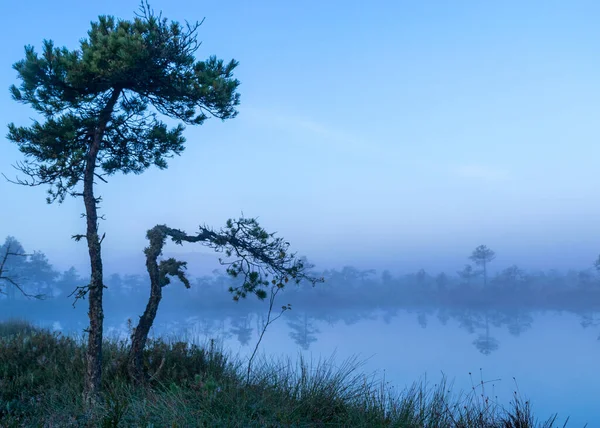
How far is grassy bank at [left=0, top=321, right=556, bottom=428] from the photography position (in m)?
6.00

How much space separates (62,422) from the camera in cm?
608

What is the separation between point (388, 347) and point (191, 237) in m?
41.3

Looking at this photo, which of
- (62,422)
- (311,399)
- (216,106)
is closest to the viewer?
(62,422)

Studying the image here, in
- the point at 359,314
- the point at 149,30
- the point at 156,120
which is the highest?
the point at 149,30

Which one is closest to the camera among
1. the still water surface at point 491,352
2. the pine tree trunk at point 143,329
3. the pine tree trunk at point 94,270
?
the pine tree trunk at point 94,270

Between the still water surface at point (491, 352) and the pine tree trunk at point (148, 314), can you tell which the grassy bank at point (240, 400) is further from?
the still water surface at point (491, 352)

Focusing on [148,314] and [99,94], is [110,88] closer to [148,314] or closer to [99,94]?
[99,94]

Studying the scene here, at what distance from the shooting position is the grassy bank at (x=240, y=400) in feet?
19.7

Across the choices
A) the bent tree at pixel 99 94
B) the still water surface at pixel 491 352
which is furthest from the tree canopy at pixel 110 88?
the still water surface at pixel 491 352

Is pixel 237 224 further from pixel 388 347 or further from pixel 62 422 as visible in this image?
pixel 388 347

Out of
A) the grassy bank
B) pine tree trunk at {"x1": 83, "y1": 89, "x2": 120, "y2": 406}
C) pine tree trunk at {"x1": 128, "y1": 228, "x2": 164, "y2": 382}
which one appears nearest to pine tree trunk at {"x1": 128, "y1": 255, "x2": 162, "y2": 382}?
pine tree trunk at {"x1": 128, "y1": 228, "x2": 164, "y2": 382}

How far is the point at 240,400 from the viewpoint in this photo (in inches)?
252

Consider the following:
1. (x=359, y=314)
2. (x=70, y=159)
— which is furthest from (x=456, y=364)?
(x=359, y=314)

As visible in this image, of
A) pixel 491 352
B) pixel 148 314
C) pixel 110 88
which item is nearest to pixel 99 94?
pixel 110 88
